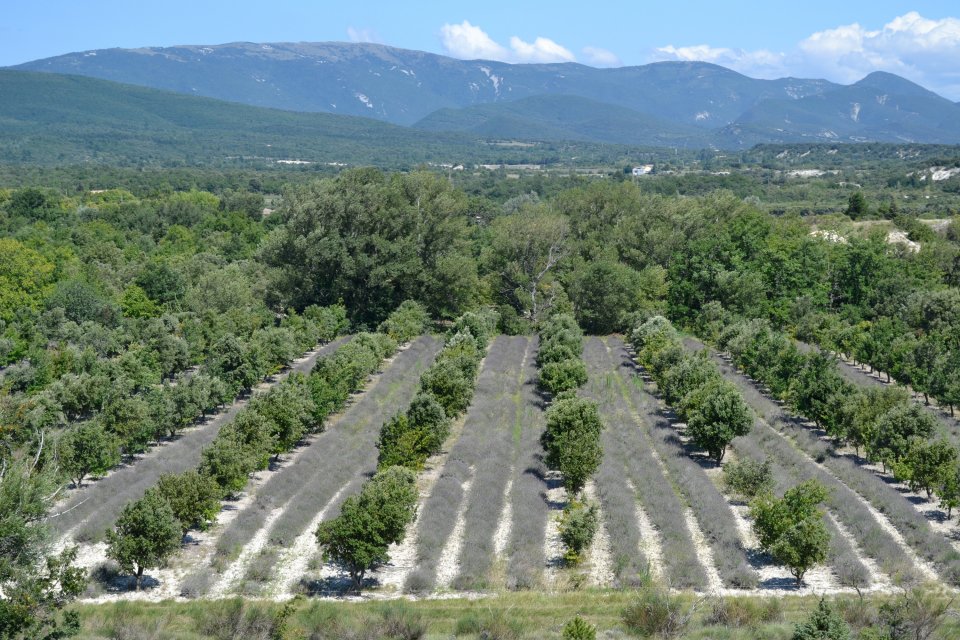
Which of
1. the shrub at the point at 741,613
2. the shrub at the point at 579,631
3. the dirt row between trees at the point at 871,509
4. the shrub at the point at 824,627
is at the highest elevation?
the shrub at the point at 824,627

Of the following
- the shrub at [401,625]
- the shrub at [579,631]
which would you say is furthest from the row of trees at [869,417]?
the shrub at [401,625]

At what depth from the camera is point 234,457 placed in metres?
32.1

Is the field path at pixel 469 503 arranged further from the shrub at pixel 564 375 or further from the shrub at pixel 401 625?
the shrub at pixel 401 625

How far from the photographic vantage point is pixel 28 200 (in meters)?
105

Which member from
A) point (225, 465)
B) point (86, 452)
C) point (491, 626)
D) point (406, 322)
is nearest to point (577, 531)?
point (491, 626)

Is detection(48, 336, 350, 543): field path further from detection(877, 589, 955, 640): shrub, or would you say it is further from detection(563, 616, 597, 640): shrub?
detection(877, 589, 955, 640): shrub

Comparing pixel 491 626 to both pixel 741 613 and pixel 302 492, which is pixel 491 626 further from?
pixel 302 492

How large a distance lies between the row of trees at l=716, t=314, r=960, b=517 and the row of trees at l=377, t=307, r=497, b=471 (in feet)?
49.9

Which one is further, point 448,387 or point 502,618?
point 448,387

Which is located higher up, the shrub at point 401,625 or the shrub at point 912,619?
the shrub at point 912,619

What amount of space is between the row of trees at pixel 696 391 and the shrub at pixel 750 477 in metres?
3.10

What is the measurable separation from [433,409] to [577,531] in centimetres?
1206

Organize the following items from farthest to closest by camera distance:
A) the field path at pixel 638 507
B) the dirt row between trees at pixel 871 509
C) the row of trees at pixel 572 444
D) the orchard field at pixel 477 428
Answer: the row of trees at pixel 572 444 → the dirt row between trees at pixel 871 509 → the field path at pixel 638 507 → the orchard field at pixel 477 428

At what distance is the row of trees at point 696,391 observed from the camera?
37.1 metres
